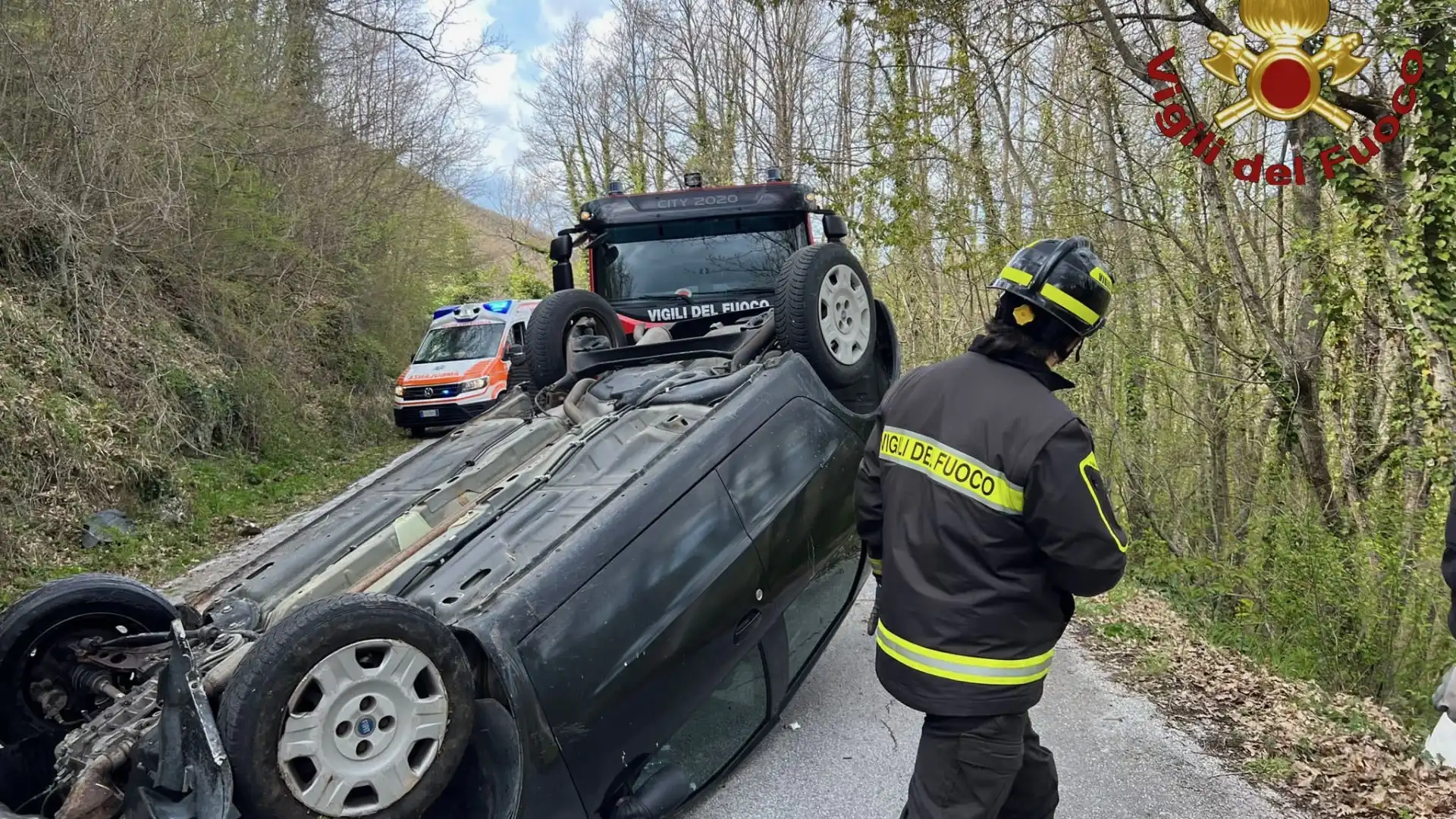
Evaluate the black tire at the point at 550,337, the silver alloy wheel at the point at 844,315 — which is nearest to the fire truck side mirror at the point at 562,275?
the black tire at the point at 550,337

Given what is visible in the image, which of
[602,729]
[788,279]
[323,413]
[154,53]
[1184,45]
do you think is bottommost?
[323,413]

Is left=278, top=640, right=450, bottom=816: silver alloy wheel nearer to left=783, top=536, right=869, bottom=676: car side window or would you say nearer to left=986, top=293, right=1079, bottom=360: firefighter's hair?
left=783, top=536, right=869, bottom=676: car side window

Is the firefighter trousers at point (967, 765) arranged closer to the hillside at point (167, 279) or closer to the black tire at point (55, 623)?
the black tire at point (55, 623)

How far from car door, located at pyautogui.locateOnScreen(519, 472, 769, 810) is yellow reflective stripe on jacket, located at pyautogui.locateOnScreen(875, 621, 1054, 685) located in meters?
0.87

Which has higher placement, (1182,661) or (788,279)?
(788,279)

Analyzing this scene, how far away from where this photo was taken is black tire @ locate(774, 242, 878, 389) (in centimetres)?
405

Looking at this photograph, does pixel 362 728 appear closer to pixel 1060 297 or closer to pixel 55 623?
pixel 55 623

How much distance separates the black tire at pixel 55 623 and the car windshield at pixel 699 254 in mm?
4901

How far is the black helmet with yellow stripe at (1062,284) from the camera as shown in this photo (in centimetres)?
229

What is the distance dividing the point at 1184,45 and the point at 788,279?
570 cm

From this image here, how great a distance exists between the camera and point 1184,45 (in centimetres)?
780

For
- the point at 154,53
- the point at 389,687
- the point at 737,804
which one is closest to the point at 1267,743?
the point at 737,804

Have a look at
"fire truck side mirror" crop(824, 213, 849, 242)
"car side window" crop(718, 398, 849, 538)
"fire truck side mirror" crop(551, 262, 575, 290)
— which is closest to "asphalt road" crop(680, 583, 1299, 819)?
"car side window" crop(718, 398, 849, 538)

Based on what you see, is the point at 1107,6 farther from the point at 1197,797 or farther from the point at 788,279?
the point at 1197,797
